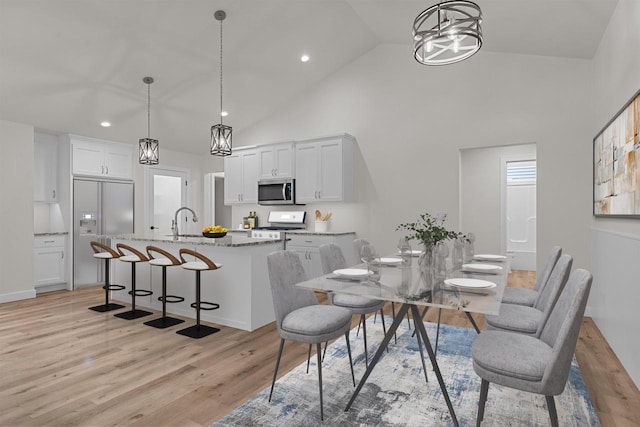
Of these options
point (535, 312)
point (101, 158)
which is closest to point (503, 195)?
point (535, 312)

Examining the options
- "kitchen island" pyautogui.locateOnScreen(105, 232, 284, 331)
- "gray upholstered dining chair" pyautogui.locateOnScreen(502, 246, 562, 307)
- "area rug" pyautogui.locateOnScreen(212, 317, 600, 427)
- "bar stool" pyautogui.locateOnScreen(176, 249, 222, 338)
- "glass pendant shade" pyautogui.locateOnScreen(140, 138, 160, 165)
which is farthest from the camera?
"glass pendant shade" pyautogui.locateOnScreen(140, 138, 160, 165)

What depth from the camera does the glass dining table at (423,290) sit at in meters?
1.67

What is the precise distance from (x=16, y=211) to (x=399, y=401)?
5501 mm

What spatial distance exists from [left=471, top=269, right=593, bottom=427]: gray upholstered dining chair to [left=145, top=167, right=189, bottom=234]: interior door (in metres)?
6.13

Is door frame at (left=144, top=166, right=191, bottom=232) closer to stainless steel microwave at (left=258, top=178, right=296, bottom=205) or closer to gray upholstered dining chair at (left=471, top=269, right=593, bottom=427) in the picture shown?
stainless steel microwave at (left=258, top=178, right=296, bottom=205)

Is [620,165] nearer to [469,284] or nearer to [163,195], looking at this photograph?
[469,284]

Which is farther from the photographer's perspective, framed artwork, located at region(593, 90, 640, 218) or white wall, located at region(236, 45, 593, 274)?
white wall, located at region(236, 45, 593, 274)

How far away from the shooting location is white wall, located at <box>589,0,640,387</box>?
2.46 metres

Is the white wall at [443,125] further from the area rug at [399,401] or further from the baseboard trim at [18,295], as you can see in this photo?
the baseboard trim at [18,295]

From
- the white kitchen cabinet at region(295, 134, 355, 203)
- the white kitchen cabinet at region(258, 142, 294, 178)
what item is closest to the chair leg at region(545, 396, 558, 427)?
the white kitchen cabinet at region(295, 134, 355, 203)

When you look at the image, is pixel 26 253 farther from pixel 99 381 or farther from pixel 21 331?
pixel 99 381

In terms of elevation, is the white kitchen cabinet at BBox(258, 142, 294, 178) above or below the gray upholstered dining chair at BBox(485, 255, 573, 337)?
above

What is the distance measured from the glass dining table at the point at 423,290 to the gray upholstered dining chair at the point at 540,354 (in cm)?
24

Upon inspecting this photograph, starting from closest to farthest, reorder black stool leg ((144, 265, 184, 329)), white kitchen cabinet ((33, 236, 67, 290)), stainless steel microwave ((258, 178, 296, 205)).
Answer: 1. black stool leg ((144, 265, 184, 329))
2. white kitchen cabinet ((33, 236, 67, 290))
3. stainless steel microwave ((258, 178, 296, 205))
